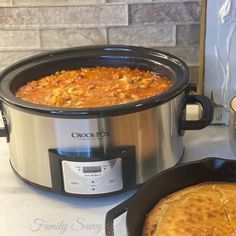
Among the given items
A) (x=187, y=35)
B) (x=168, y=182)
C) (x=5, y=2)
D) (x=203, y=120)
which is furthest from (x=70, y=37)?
(x=168, y=182)

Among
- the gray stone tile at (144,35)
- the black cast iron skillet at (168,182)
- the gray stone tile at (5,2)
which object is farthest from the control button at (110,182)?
the gray stone tile at (5,2)

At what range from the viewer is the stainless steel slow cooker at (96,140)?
892 mm

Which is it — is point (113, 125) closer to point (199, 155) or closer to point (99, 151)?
point (99, 151)

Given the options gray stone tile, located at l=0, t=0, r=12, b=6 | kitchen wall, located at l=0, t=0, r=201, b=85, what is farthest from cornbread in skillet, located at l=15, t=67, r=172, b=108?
gray stone tile, located at l=0, t=0, r=12, b=6

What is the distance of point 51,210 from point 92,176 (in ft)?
0.38

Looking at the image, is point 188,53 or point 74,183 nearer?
point 74,183

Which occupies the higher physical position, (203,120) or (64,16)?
(64,16)

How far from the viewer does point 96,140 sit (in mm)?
902

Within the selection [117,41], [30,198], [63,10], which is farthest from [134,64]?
[30,198]

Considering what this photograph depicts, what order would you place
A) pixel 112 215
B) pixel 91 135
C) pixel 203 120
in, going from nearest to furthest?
pixel 112 215 < pixel 91 135 < pixel 203 120

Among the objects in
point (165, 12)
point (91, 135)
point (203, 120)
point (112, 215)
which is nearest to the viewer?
point (112, 215)

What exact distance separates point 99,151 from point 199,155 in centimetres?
30

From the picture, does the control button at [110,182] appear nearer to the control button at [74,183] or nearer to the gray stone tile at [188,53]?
the control button at [74,183]

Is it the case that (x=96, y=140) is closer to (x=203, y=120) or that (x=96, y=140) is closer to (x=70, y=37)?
(x=203, y=120)
